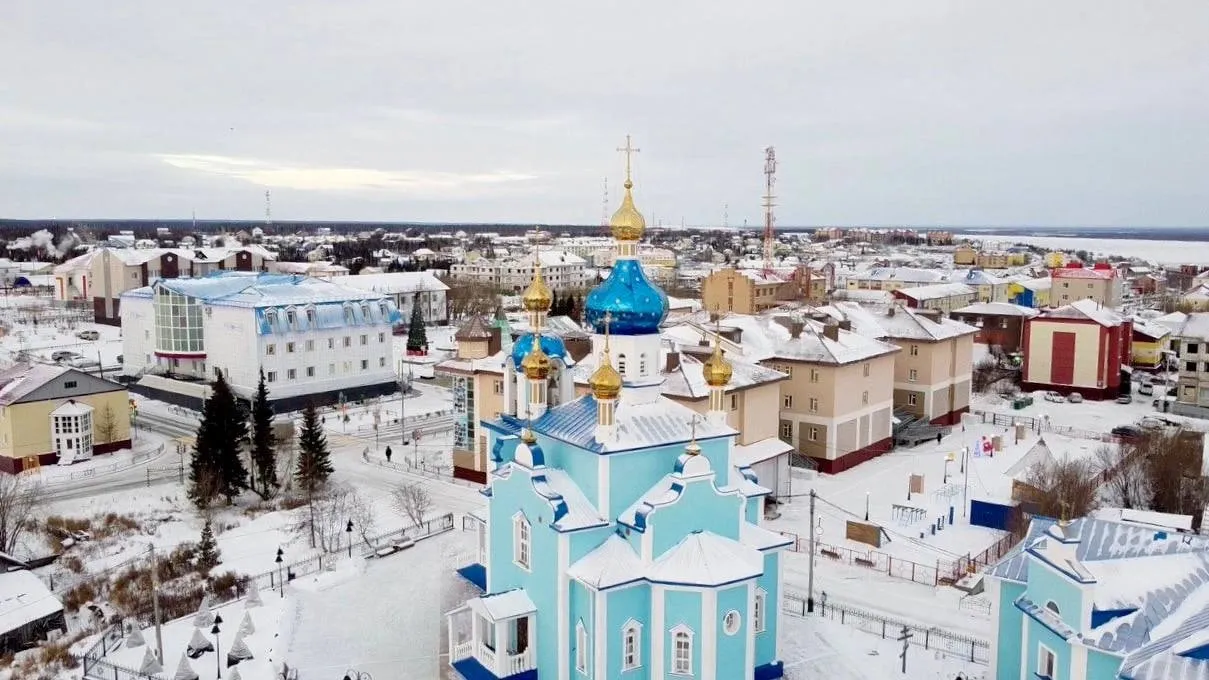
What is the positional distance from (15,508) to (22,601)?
7.58m

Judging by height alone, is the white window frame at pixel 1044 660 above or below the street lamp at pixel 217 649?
above

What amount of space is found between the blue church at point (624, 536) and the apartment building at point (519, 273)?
82.1 meters

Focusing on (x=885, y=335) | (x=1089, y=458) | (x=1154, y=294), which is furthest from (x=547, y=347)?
(x=1154, y=294)

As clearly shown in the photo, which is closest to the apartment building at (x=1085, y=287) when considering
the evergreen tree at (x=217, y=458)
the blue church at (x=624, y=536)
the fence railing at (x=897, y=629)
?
the fence railing at (x=897, y=629)

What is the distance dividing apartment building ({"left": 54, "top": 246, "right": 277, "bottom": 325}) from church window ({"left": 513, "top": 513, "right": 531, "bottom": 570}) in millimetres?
51259

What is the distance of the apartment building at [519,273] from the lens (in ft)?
334

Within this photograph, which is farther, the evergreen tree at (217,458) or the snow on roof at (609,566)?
the evergreen tree at (217,458)

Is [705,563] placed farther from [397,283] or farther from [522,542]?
[397,283]

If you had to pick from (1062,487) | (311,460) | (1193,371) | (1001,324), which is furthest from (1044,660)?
(1001,324)

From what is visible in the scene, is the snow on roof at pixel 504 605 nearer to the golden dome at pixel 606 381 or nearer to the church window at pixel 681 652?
the church window at pixel 681 652

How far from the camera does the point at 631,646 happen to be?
51.6 feet

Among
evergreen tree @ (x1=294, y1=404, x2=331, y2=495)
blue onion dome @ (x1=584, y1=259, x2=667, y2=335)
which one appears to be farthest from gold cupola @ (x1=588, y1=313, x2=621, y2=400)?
evergreen tree @ (x1=294, y1=404, x2=331, y2=495)

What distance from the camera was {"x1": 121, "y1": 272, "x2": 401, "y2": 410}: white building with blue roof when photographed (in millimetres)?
41844

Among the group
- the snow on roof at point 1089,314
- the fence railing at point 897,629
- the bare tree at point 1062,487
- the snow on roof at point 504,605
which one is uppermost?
the snow on roof at point 1089,314
